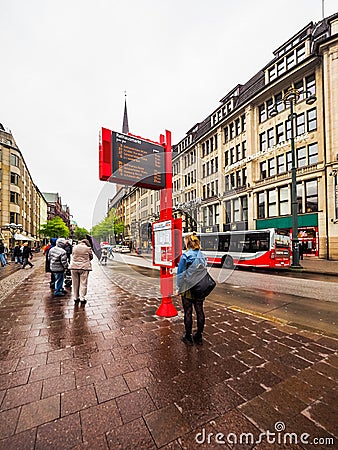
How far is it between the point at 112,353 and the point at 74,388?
83 cm

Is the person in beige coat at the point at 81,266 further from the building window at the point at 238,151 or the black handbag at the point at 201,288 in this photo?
the building window at the point at 238,151

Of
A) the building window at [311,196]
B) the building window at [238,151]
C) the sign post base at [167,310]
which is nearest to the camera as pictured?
the sign post base at [167,310]

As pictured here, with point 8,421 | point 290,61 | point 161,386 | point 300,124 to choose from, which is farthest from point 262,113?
point 8,421

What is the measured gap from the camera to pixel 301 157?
2228 centimetres

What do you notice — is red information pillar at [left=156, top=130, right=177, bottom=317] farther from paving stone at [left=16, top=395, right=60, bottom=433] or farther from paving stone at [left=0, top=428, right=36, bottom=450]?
paving stone at [left=0, top=428, right=36, bottom=450]

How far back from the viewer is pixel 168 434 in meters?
1.94

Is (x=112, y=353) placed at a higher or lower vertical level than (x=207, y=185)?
lower

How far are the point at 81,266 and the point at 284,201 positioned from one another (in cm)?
2227

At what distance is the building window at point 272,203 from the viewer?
79.9 feet

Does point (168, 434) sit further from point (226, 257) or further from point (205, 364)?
point (226, 257)

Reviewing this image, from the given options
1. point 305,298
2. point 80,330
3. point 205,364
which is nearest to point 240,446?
point 205,364

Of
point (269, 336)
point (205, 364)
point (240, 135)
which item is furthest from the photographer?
point (240, 135)

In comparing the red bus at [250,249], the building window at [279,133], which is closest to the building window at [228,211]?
the building window at [279,133]

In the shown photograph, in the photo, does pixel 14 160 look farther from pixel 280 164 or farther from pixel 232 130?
pixel 280 164
